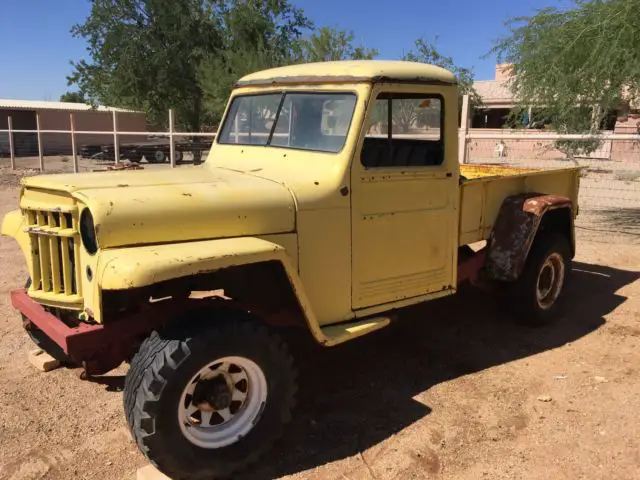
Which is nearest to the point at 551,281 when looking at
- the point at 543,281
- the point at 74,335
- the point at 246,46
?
the point at 543,281

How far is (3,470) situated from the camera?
9.55ft

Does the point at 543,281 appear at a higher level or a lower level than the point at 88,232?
lower

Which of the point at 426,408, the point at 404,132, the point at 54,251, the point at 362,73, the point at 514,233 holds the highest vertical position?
the point at 362,73

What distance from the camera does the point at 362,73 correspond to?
3.48 m

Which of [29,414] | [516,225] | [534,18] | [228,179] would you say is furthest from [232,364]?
[534,18]

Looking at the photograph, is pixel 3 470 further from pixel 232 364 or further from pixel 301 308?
pixel 301 308

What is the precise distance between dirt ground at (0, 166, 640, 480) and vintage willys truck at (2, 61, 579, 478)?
397mm

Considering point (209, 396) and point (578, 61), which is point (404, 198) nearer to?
point (209, 396)

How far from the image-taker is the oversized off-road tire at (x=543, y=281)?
15.5 ft

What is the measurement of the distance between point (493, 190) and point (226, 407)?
8.91 feet

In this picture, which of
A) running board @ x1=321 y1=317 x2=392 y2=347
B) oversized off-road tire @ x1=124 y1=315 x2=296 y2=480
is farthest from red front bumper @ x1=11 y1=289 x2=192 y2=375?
running board @ x1=321 y1=317 x2=392 y2=347

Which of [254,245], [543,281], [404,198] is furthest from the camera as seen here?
[543,281]

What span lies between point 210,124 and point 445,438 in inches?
1235

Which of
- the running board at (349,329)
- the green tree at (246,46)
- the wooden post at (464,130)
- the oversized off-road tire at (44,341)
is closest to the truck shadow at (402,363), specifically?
the running board at (349,329)
